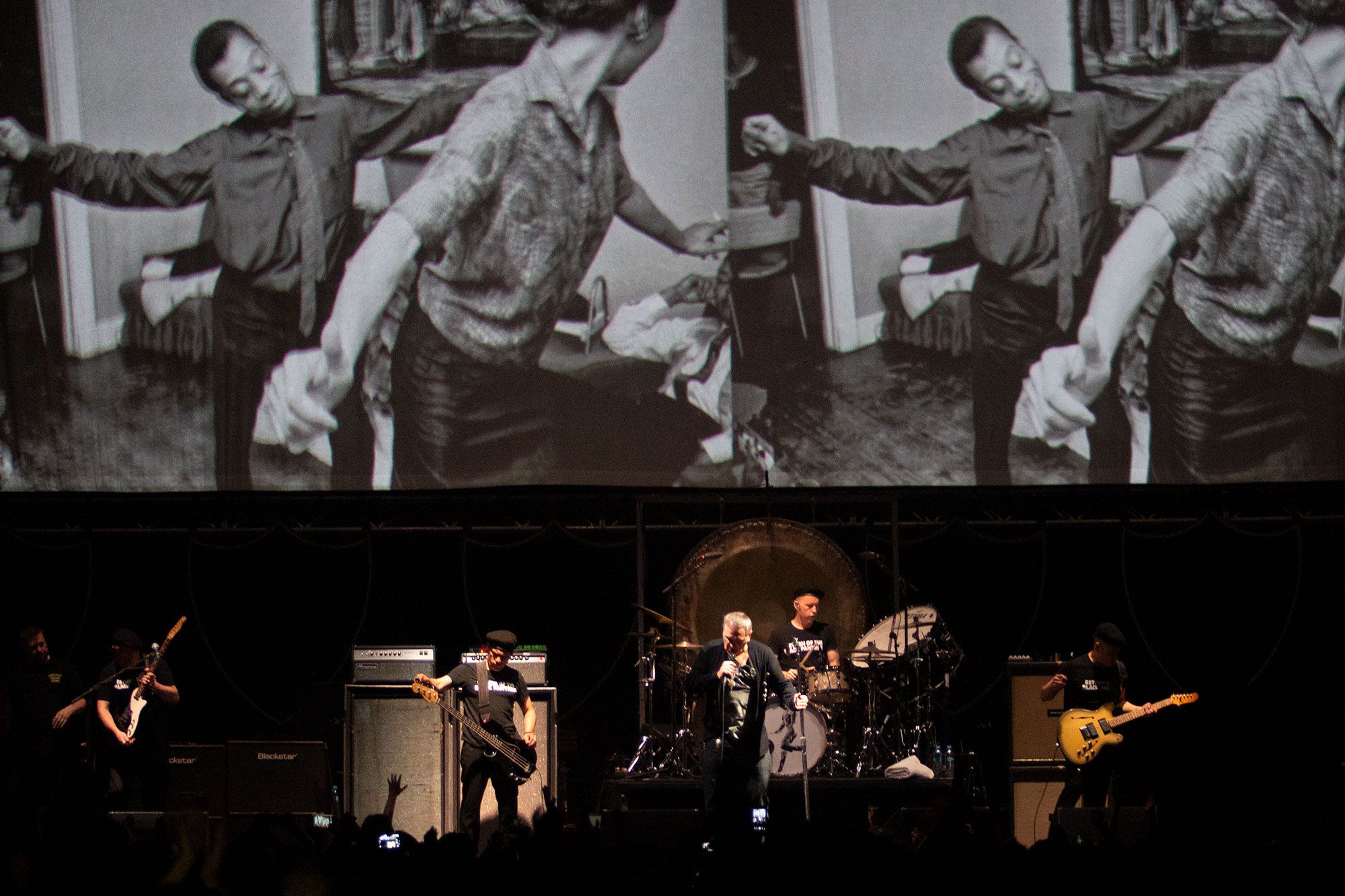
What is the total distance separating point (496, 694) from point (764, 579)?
104 inches

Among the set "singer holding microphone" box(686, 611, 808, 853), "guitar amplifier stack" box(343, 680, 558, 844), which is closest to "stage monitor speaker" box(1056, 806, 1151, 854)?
"singer holding microphone" box(686, 611, 808, 853)

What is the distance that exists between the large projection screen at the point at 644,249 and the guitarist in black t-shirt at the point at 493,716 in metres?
1.78

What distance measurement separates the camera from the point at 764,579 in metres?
12.6

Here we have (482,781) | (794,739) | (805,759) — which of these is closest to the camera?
(805,759)

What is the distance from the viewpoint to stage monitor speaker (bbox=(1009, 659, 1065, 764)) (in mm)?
11938

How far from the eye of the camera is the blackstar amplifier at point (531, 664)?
40.1ft

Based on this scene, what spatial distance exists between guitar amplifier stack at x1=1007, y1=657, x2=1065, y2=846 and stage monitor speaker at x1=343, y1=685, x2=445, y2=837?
416cm

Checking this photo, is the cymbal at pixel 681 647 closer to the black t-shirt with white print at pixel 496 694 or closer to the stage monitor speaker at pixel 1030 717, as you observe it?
the black t-shirt with white print at pixel 496 694

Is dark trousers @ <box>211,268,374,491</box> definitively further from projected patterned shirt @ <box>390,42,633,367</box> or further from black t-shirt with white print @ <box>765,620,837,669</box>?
black t-shirt with white print @ <box>765,620,837,669</box>

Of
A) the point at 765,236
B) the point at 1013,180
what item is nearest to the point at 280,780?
the point at 765,236

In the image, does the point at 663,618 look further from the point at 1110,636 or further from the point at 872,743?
the point at 1110,636

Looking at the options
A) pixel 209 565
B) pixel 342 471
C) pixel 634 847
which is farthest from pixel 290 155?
pixel 634 847

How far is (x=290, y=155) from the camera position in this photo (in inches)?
492

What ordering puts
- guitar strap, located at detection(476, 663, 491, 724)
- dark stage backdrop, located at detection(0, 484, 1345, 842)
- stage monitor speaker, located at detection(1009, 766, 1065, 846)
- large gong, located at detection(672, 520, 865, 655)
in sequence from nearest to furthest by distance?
1. guitar strap, located at detection(476, 663, 491, 724)
2. stage monitor speaker, located at detection(1009, 766, 1065, 846)
3. large gong, located at detection(672, 520, 865, 655)
4. dark stage backdrop, located at detection(0, 484, 1345, 842)
